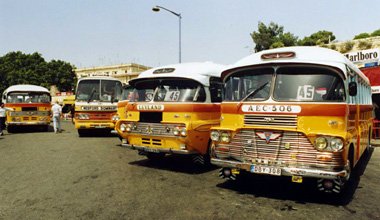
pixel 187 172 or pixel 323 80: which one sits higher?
pixel 323 80

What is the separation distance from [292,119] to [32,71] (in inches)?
2684

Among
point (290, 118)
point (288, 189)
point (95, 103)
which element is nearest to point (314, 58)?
point (290, 118)

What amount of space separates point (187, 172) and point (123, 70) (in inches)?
3504

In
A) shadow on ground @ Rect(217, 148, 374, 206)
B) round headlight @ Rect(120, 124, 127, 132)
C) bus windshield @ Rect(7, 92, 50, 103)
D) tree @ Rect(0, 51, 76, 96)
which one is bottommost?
shadow on ground @ Rect(217, 148, 374, 206)

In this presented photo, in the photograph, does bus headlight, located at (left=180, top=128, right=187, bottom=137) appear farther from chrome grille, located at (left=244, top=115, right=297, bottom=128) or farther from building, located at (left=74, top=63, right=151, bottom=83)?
building, located at (left=74, top=63, right=151, bottom=83)

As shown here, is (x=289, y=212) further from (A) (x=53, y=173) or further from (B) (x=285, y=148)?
(A) (x=53, y=173)

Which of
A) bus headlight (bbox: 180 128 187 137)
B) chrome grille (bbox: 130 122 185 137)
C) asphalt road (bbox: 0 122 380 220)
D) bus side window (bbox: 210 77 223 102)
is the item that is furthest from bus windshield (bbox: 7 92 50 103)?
bus headlight (bbox: 180 128 187 137)

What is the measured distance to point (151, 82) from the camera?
8758 mm

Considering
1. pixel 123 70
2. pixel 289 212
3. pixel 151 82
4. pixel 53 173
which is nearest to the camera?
pixel 289 212

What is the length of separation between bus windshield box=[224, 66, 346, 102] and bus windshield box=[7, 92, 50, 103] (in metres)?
16.5

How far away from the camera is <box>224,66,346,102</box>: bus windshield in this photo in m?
5.48

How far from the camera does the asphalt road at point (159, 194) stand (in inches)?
198

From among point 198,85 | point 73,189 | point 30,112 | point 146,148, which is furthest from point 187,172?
point 30,112

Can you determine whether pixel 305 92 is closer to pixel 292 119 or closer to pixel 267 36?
pixel 292 119
